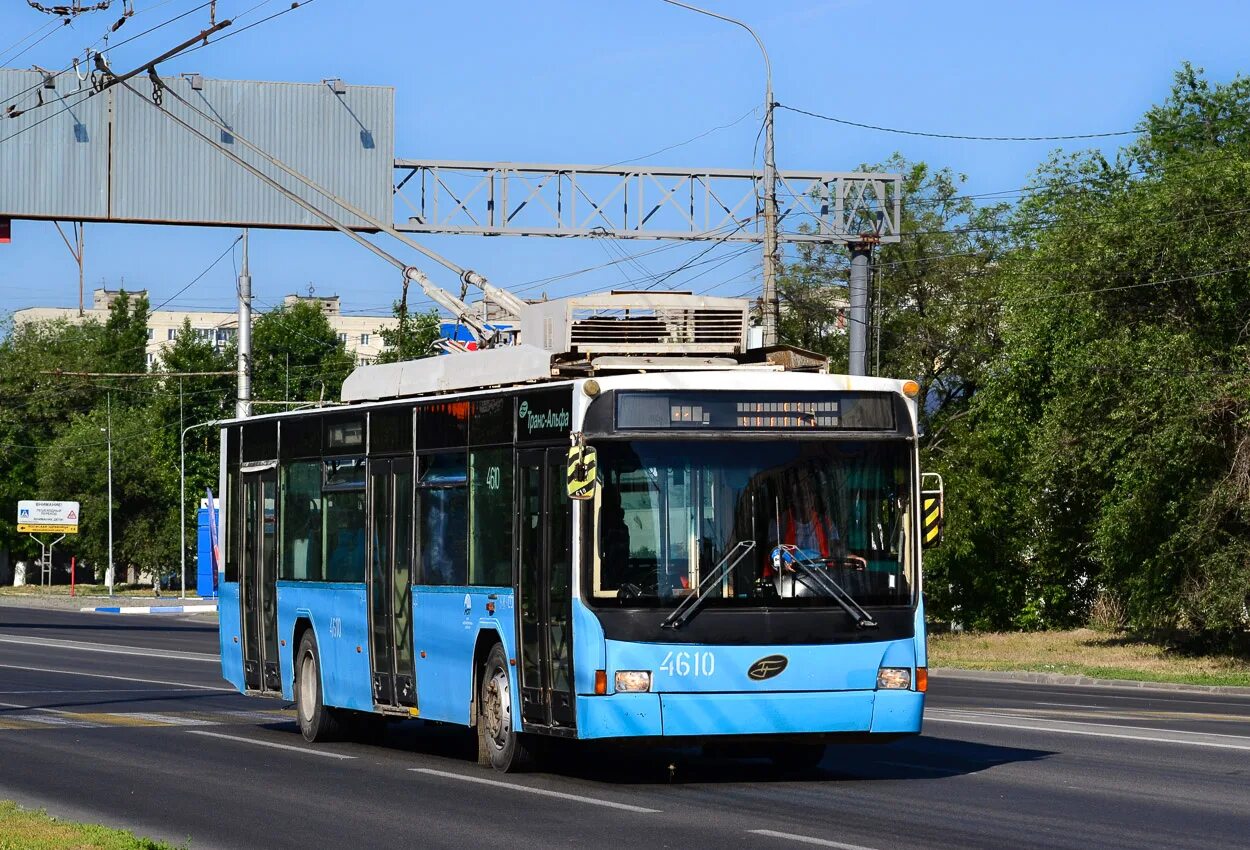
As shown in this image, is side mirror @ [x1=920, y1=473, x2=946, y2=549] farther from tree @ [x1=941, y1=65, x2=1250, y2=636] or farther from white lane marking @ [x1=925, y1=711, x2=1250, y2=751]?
tree @ [x1=941, y1=65, x2=1250, y2=636]

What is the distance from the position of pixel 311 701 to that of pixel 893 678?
653 centimetres

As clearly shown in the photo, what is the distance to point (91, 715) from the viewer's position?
2158cm

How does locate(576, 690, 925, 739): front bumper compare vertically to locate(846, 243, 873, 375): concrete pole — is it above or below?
below

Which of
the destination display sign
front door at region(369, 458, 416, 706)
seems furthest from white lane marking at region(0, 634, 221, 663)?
the destination display sign

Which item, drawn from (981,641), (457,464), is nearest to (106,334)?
(981,641)

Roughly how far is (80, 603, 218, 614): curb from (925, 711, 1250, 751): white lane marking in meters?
44.8

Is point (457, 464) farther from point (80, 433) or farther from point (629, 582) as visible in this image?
point (80, 433)

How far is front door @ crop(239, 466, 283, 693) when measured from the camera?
1927cm

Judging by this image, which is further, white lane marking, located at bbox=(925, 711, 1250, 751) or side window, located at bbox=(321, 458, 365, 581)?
white lane marking, located at bbox=(925, 711, 1250, 751)

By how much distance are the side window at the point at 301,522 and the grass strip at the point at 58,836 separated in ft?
21.9

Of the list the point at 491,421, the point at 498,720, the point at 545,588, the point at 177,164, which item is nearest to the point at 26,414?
the point at 177,164

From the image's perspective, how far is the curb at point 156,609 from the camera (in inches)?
2532

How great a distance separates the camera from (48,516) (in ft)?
290

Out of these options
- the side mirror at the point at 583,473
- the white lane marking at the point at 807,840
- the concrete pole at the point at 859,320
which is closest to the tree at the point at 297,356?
the concrete pole at the point at 859,320
